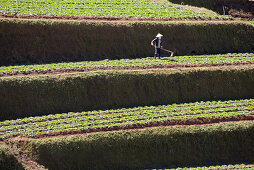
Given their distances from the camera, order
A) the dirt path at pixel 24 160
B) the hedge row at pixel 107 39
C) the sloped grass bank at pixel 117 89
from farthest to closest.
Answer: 1. the hedge row at pixel 107 39
2. the sloped grass bank at pixel 117 89
3. the dirt path at pixel 24 160

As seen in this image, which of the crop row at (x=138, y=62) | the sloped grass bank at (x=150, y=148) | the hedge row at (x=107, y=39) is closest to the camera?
the sloped grass bank at (x=150, y=148)

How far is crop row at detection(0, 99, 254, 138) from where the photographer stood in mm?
25688

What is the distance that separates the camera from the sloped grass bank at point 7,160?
22609 mm

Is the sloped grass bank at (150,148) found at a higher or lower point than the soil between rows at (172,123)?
lower

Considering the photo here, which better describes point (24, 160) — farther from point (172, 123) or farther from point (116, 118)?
point (172, 123)

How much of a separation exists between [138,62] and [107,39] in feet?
14.6

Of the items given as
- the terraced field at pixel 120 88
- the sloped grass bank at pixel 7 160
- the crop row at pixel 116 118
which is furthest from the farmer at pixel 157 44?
the sloped grass bank at pixel 7 160

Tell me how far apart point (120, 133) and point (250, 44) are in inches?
806

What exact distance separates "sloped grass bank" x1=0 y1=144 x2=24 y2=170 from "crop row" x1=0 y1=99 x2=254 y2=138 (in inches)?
82.9

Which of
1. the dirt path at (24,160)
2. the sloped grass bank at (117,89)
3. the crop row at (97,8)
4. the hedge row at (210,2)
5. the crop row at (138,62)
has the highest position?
the hedge row at (210,2)

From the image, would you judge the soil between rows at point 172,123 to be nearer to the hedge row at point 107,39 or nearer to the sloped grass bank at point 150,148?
the sloped grass bank at point 150,148

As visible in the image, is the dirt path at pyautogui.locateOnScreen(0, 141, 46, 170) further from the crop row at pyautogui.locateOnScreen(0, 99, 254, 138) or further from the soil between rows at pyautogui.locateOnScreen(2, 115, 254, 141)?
the crop row at pyautogui.locateOnScreen(0, 99, 254, 138)

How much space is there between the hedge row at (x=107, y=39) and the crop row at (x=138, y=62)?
5.69 ft

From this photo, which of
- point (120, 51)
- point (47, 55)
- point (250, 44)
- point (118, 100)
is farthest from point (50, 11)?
point (250, 44)
